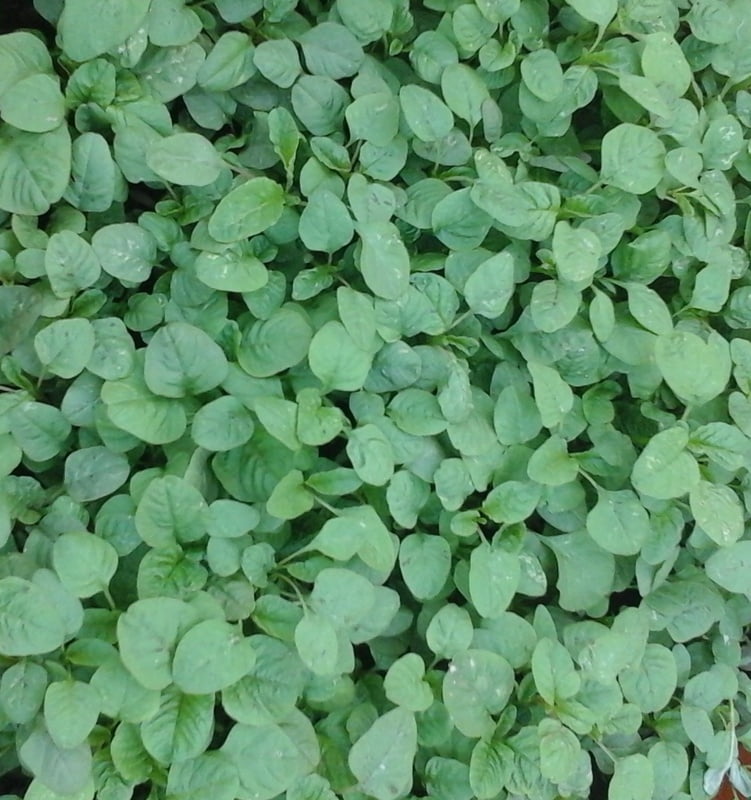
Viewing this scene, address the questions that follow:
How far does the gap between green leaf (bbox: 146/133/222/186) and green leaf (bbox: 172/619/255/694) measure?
0.38 meters

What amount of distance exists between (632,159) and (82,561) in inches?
25.1

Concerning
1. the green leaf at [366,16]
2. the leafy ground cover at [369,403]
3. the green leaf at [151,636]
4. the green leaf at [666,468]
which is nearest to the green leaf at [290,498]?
the leafy ground cover at [369,403]

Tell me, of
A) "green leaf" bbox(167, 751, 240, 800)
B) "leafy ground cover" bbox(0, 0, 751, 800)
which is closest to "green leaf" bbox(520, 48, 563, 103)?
→ "leafy ground cover" bbox(0, 0, 751, 800)

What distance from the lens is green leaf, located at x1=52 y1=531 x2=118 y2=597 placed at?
697mm

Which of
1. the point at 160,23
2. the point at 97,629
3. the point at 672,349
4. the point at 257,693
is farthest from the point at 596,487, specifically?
the point at 160,23

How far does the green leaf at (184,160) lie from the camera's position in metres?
0.76

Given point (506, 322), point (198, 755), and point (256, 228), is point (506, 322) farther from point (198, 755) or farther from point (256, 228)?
point (198, 755)

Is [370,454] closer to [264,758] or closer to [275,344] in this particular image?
[275,344]

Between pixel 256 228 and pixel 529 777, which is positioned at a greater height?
pixel 256 228

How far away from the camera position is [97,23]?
74 cm

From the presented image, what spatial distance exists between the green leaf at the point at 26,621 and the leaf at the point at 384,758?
0.86 ft

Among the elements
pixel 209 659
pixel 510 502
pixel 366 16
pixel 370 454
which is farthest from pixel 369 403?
pixel 366 16

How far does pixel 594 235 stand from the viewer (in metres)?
0.85

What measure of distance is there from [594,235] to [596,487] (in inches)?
9.6
